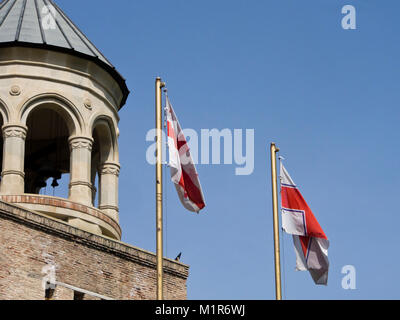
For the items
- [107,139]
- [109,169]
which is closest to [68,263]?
[109,169]

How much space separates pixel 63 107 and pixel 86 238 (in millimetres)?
4610

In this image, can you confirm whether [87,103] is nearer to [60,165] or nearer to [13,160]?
[13,160]

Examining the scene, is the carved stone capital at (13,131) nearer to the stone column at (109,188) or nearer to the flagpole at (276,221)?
the stone column at (109,188)

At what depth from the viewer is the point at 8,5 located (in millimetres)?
45250

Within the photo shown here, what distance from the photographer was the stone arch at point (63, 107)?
4225cm

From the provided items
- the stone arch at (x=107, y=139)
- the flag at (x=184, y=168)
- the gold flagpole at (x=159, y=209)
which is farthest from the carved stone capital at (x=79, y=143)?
the gold flagpole at (x=159, y=209)

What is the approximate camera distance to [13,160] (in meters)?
41.1

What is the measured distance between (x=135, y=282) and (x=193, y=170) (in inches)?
266

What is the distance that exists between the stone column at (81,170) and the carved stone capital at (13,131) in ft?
5.46
